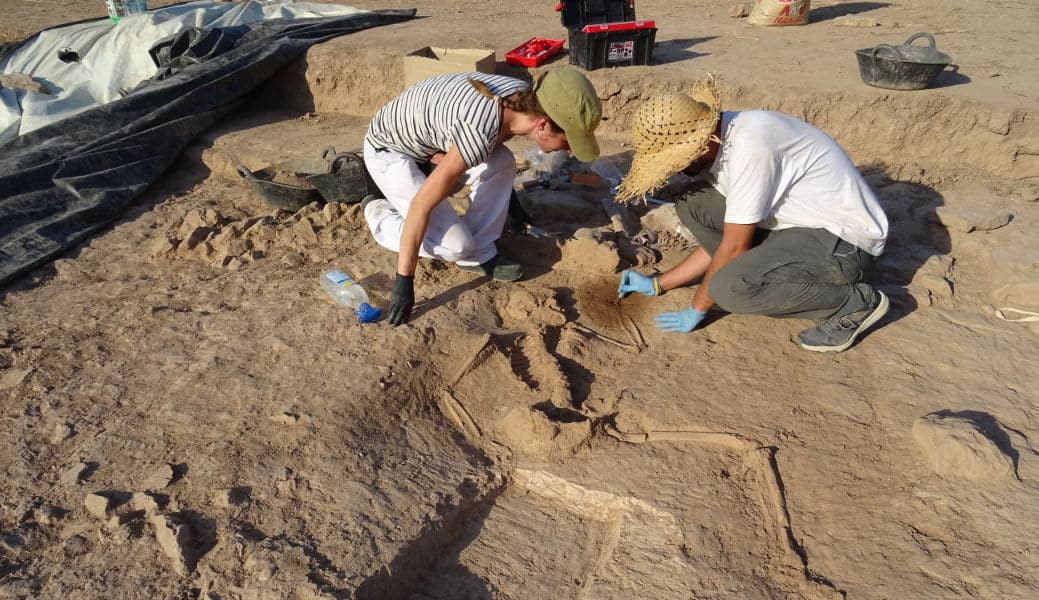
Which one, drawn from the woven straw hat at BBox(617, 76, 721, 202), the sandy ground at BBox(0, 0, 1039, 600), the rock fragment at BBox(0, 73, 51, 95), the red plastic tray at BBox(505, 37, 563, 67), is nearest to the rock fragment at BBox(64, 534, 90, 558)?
the sandy ground at BBox(0, 0, 1039, 600)

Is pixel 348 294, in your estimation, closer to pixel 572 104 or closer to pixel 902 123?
pixel 572 104

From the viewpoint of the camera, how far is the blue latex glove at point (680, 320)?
293 centimetres

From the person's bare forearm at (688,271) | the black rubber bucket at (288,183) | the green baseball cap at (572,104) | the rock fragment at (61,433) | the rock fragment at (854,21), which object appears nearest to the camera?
the rock fragment at (61,433)

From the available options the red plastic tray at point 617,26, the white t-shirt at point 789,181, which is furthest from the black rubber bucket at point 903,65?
the white t-shirt at point 789,181

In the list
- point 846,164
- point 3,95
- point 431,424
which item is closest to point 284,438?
point 431,424

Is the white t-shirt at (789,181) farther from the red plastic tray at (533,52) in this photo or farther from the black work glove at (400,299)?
the red plastic tray at (533,52)

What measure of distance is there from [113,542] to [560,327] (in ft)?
6.31

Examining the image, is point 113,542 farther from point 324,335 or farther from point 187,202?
point 187,202

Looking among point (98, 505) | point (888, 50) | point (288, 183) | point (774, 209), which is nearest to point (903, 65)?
point (888, 50)

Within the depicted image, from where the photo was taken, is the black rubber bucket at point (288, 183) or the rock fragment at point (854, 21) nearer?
the black rubber bucket at point (288, 183)

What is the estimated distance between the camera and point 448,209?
325cm

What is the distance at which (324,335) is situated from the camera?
2.85m

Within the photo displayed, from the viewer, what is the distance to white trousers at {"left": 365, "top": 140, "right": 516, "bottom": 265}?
3189 millimetres

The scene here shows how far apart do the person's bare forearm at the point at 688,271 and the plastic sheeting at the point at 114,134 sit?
3499 mm
